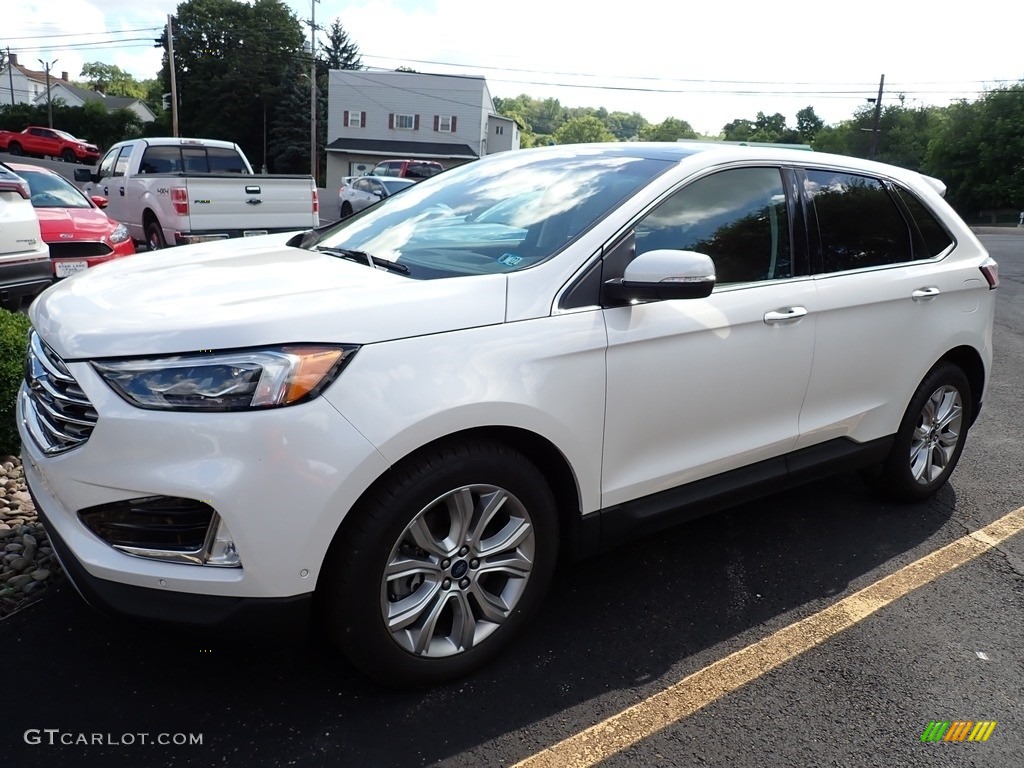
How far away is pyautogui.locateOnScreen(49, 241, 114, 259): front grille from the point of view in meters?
7.94

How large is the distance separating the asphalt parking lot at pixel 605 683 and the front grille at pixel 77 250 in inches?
231

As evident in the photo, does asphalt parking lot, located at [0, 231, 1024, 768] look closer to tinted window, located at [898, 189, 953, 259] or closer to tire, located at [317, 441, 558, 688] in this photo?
tire, located at [317, 441, 558, 688]

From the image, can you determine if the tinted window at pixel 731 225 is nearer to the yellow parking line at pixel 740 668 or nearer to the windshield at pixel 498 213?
the windshield at pixel 498 213

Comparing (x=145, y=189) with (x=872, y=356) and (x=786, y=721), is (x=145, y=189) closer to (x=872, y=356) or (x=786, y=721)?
(x=872, y=356)

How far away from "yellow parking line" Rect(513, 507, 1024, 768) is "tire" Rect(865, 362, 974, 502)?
16.1 inches

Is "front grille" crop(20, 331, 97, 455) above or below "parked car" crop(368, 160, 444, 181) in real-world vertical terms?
below

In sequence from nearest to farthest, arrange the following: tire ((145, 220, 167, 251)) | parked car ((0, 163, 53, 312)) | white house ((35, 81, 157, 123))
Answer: parked car ((0, 163, 53, 312))
tire ((145, 220, 167, 251))
white house ((35, 81, 157, 123))

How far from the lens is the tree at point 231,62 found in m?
66.1

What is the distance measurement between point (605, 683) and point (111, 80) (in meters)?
159

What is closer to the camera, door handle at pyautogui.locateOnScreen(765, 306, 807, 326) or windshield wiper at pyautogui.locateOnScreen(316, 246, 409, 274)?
windshield wiper at pyautogui.locateOnScreen(316, 246, 409, 274)

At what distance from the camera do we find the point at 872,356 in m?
3.74

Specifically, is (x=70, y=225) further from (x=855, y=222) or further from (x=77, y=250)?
(x=855, y=222)

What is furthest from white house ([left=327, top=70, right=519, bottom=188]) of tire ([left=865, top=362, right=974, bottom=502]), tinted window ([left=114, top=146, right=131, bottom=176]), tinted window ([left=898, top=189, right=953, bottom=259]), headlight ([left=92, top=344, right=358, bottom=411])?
headlight ([left=92, top=344, right=358, bottom=411])
